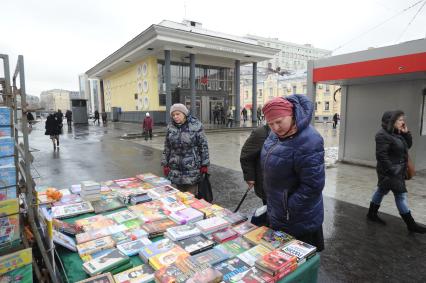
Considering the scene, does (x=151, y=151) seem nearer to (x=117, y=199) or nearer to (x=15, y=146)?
(x=117, y=199)

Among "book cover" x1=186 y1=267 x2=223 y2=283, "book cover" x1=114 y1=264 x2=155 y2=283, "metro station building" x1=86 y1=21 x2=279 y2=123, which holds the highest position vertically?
"metro station building" x1=86 y1=21 x2=279 y2=123

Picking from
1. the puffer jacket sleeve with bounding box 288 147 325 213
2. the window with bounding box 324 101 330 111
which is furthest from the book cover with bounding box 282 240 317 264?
the window with bounding box 324 101 330 111

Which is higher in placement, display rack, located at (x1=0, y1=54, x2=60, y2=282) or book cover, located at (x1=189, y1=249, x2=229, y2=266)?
display rack, located at (x1=0, y1=54, x2=60, y2=282)

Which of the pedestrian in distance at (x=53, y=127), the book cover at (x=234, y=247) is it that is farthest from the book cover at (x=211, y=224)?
the pedestrian in distance at (x=53, y=127)

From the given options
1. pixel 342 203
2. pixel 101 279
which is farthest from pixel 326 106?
pixel 101 279

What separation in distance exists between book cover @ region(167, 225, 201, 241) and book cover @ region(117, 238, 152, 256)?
0.57 ft

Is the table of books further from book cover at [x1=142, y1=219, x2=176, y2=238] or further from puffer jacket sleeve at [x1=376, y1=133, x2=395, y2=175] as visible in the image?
puffer jacket sleeve at [x1=376, y1=133, x2=395, y2=175]

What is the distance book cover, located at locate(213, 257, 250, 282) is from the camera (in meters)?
1.56

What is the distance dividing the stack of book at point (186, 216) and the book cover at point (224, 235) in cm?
27

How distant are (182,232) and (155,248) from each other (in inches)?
10.8

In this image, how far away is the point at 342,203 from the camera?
196 inches

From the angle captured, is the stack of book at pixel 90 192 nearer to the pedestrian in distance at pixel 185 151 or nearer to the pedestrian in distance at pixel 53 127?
the pedestrian in distance at pixel 185 151

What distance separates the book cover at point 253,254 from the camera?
67.8 inches


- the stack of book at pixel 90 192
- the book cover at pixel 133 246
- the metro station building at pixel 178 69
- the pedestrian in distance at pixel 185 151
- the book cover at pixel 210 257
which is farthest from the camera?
the metro station building at pixel 178 69
